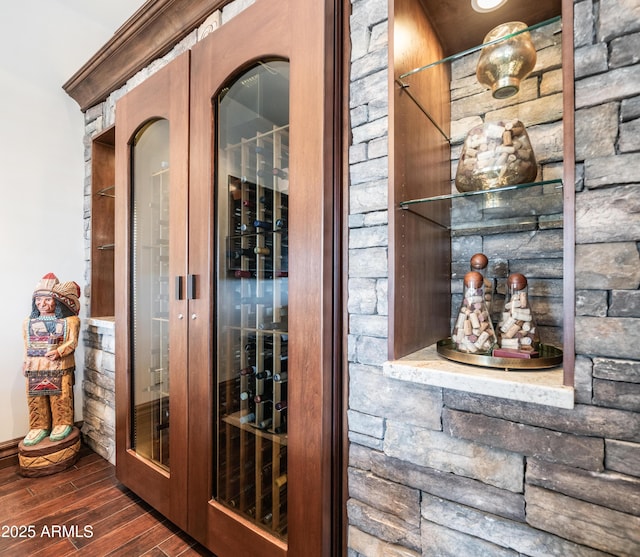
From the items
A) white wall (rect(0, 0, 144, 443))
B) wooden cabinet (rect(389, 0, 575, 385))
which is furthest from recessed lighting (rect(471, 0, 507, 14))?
white wall (rect(0, 0, 144, 443))

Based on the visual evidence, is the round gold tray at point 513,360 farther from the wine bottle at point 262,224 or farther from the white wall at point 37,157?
the white wall at point 37,157

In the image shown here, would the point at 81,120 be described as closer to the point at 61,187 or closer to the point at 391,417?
the point at 61,187

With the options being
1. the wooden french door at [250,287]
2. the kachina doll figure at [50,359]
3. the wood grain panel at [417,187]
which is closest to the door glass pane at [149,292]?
the wooden french door at [250,287]

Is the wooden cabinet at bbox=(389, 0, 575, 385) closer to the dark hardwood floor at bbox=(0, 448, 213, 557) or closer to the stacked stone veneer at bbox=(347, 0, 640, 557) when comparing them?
the stacked stone veneer at bbox=(347, 0, 640, 557)

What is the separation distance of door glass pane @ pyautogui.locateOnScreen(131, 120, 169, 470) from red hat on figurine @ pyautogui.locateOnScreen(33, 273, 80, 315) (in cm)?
69

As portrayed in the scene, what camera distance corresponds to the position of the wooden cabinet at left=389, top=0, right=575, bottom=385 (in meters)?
0.87

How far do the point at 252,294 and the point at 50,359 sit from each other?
59.2 inches

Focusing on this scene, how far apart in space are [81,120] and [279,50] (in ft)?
6.82

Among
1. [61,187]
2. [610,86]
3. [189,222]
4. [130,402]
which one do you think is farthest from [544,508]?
[61,187]

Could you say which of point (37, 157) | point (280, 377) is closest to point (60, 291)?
point (37, 157)

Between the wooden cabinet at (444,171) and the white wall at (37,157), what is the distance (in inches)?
85.0

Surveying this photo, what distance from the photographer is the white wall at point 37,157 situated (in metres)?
2.00

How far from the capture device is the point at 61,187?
7.32 feet

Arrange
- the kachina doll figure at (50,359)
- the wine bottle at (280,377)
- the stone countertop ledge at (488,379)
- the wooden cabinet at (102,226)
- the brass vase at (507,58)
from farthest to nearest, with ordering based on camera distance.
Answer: the wooden cabinet at (102,226) < the kachina doll figure at (50,359) < the wine bottle at (280,377) < the brass vase at (507,58) < the stone countertop ledge at (488,379)
